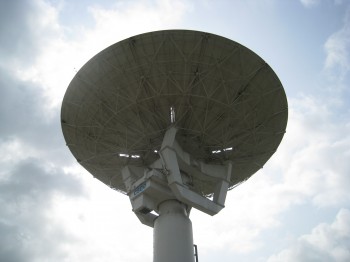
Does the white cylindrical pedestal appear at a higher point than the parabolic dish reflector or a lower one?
lower

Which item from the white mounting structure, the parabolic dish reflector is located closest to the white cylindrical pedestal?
the white mounting structure

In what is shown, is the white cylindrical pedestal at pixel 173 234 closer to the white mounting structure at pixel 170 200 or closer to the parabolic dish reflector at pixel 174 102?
the white mounting structure at pixel 170 200

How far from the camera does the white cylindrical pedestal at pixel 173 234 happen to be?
23312 millimetres

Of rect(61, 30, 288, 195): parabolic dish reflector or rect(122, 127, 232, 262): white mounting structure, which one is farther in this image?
rect(122, 127, 232, 262): white mounting structure

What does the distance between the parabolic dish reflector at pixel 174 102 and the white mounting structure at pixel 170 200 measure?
75.2 inches

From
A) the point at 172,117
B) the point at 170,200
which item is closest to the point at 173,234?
the point at 170,200

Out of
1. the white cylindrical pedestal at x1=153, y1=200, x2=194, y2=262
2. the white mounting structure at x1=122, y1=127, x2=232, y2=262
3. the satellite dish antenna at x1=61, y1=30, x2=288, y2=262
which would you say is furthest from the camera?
the white mounting structure at x1=122, y1=127, x2=232, y2=262

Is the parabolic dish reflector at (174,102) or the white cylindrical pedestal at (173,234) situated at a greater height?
the parabolic dish reflector at (174,102)

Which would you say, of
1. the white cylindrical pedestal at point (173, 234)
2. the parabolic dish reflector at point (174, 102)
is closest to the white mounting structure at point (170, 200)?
the white cylindrical pedestal at point (173, 234)

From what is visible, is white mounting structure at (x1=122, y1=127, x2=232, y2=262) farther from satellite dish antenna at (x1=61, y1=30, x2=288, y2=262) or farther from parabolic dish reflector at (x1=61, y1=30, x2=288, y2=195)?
parabolic dish reflector at (x1=61, y1=30, x2=288, y2=195)

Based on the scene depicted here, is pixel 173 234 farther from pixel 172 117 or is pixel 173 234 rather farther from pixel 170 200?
pixel 172 117

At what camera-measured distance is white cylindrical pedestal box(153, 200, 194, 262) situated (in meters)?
23.3

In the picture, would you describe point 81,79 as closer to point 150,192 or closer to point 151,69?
point 151,69

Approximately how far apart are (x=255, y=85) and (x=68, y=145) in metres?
15.3
